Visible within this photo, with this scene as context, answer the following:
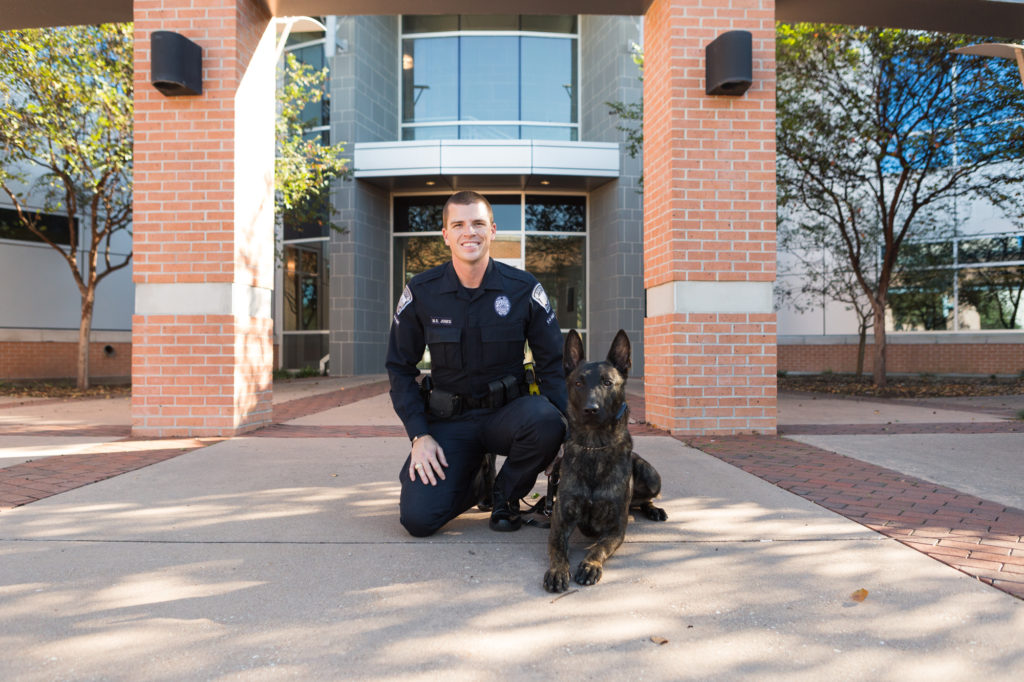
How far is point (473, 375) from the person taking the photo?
3.31m

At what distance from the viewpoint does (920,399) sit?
9.74 m

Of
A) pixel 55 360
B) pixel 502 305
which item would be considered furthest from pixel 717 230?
pixel 55 360

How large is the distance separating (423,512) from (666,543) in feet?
3.75

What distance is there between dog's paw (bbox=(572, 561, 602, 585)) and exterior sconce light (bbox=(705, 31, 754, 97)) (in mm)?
4692

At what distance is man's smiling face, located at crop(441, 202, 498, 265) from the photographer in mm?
3145

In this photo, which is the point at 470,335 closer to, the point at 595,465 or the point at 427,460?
the point at 427,460

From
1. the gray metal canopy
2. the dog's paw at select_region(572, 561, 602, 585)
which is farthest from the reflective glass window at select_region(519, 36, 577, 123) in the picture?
the dog's paw at select_region(572, 561, 602, 585)

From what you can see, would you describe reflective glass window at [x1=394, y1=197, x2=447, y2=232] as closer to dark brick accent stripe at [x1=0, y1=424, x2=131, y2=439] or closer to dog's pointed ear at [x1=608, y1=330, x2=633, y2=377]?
dark brick accent stripe at [x1=0, y1=424, x2=131, y2=439]

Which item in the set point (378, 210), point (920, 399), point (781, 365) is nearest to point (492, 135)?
point (378, 210)

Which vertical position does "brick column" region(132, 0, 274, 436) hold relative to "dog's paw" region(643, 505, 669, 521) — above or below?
above

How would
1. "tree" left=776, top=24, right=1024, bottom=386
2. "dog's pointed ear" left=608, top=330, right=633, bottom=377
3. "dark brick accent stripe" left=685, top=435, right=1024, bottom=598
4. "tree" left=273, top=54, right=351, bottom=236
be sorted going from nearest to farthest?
"dark brick accent stripe" left=685, top=435, right=1024, bottom=598, "dog's pointed ear" left=608, top=330, right=633, bottom=377, "tree" left=776, top=24, right=1024, bottom=386, "tree" left=273, top=54, right=351, bottom=236

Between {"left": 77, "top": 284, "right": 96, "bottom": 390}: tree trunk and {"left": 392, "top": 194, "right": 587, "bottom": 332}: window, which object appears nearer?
{"left": 77, "top": 284, "right": 96, "bottom": 390}: tree trunk

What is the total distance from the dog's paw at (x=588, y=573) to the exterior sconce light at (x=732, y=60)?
4692 millimetres

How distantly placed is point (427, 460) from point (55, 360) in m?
15.2
